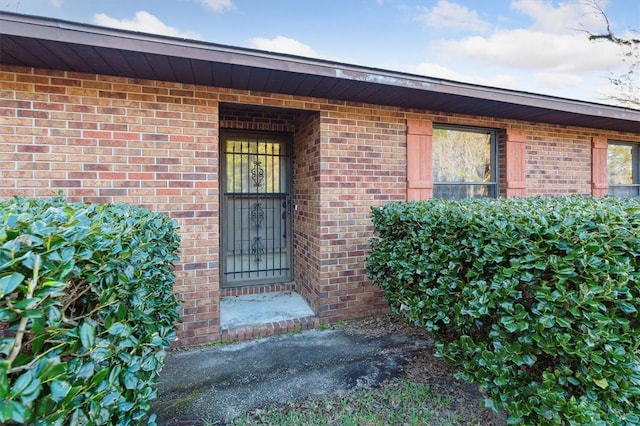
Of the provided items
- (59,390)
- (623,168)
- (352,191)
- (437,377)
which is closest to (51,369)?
(59,390)

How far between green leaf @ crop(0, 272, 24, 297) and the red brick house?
2.48 meters

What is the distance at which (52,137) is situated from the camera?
3.00m

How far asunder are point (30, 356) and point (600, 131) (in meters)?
7.45

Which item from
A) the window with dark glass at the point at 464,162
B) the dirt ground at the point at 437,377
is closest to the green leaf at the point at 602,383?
the dirt ground at the point at 437,377

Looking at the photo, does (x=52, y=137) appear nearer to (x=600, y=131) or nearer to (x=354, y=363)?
(x=354, y=363)

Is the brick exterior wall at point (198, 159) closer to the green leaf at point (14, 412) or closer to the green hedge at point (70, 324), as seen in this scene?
the green hedge at point (70, 324)

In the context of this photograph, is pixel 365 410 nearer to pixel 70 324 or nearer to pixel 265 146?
pixel 70 324

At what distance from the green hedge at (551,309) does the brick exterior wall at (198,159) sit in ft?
5.89

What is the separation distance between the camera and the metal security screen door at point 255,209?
4562 millimetres

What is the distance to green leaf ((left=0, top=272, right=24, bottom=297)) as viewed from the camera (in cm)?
79

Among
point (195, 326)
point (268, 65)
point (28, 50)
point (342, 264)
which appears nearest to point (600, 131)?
point (342, 264)

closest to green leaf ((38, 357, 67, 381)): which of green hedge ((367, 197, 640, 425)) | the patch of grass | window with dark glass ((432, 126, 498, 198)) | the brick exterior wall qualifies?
the patch of grass

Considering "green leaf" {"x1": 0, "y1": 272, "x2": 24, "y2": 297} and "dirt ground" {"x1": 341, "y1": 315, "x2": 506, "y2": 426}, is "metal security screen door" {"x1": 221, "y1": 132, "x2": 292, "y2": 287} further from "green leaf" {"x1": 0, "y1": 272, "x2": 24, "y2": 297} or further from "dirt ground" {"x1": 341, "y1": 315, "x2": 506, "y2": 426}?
"green leaf" {"x1": 0, "y1": 272, "x2": 24, "y2": 297}

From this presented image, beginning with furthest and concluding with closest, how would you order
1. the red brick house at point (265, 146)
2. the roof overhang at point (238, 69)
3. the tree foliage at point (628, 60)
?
the tree foliage at point (628, 60) < the red brick house at point (265, 146) < the roof overhang at point (238, 69)
